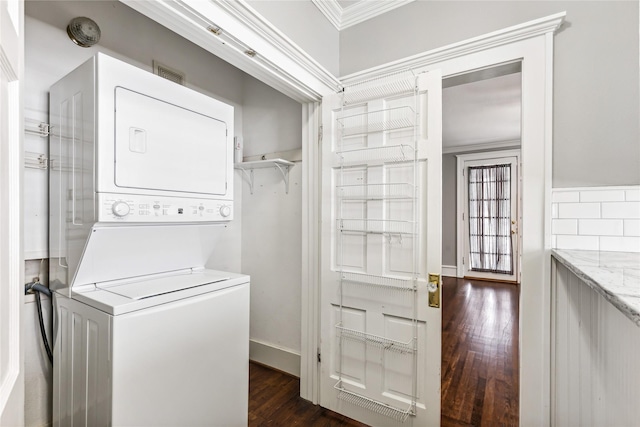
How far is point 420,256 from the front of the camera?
1.70 m

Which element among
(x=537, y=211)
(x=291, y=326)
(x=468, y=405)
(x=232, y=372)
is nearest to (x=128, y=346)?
(x=232, y=372)

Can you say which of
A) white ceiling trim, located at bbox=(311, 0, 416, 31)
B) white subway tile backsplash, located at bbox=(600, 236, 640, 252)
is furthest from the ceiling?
white subway tile backsplash, located at bbox=(600, 236, 640, 252)

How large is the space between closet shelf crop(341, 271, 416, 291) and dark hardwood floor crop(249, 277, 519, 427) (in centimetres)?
88

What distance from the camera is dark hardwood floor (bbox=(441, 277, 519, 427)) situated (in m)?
1.95

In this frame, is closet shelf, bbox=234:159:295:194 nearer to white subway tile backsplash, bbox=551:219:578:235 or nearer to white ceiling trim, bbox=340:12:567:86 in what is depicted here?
white ceiling trim, bbox=340:12:567:86

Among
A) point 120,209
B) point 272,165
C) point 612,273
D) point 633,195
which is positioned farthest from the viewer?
point 272,165

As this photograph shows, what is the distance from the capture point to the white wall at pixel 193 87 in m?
1.46

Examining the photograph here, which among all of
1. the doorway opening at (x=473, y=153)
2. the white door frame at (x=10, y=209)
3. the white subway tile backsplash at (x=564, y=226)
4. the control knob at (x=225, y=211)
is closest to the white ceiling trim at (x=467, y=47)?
the white subway tile backsplash at (x=564, y=226)

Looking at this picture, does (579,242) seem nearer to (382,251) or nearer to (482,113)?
(382,251)

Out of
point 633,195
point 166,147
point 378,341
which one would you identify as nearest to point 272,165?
point 166,147

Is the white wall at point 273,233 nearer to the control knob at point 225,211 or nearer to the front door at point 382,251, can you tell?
the front door at point 382,251

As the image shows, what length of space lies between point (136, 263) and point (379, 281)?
132 cm

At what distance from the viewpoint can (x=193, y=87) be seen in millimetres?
2279

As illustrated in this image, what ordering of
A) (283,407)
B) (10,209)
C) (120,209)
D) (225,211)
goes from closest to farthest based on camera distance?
(10,209)
(120,209)
(225,211)
(283,407)
